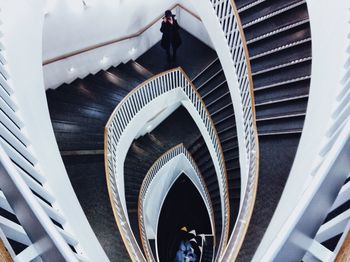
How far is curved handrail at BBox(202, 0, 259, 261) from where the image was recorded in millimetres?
5020

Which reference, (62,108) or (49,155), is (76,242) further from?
(62,108)

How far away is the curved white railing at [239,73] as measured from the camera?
226 inches

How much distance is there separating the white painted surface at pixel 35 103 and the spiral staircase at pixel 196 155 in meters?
0.04

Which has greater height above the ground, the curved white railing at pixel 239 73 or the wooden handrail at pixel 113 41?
the wooden handrail at pixel 113 41

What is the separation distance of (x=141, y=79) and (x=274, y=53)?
13.2 ft

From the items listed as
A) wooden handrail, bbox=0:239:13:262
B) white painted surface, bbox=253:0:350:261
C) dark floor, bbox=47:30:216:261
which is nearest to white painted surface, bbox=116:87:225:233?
dark floor, bbox=47:30:216:261

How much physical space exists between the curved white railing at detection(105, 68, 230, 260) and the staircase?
4.82 ft

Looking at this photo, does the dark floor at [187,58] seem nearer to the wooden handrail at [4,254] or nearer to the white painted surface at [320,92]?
the white painted surface at [320,92]

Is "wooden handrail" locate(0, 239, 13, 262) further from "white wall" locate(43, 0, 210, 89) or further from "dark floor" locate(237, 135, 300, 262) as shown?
"white wall" locate(43, 0, 210, 89)

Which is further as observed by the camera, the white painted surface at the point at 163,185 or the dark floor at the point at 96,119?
the white painted surface at the point at 163,185

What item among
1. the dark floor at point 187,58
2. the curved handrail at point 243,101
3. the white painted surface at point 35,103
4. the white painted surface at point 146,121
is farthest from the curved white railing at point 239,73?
the dark floor at point 187,58

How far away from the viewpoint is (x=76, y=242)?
3455mm

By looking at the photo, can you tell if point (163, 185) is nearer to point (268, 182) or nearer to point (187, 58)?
point (187, 58)

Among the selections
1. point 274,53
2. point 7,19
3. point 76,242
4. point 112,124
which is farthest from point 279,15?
point 76,242
